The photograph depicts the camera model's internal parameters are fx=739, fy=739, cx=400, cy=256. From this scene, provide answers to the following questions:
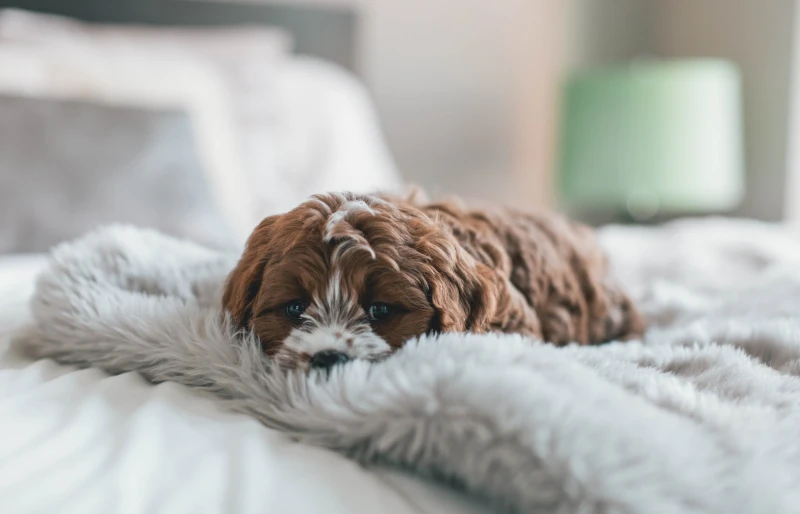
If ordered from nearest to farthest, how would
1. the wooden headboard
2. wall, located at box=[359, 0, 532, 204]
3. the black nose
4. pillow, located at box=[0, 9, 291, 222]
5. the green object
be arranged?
the black nose
pillow, located at box=[0, 9, 291, 222]
the wooden headboard
the green object
wall, located at box=[359, 0, 532, 204]

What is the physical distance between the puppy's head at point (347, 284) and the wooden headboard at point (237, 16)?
6.40 feet

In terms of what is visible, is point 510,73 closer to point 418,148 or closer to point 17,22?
point 418,148

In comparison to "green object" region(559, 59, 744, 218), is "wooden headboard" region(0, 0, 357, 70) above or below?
above

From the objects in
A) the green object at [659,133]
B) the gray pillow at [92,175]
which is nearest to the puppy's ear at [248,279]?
the gray pillow at [92,175]

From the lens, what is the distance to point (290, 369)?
0.90m

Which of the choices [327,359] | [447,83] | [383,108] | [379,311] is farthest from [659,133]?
[327,359]

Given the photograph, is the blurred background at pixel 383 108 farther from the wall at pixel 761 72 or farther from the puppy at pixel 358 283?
the puppy at pixel 358 283

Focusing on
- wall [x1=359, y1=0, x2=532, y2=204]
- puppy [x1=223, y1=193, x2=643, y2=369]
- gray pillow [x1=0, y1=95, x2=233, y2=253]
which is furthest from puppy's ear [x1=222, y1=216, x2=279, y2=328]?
wall [x1=359, y1=0, x2=532, y2=204]

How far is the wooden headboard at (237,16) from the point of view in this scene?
8.30ft

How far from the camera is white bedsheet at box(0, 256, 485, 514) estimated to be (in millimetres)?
673

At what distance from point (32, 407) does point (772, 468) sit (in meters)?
0.78

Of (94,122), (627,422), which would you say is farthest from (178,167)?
(627,422)

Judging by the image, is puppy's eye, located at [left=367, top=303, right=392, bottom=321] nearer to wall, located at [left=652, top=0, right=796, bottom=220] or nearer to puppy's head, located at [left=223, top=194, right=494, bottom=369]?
puppy's head, located at [left=223, top=194, right=494, bottom=369]

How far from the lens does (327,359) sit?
2.90 feet
